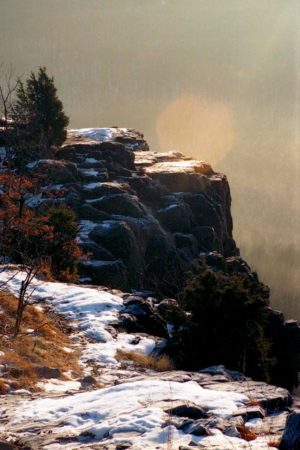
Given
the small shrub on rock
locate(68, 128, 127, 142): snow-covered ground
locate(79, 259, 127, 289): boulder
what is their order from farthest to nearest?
locate(68, 128, 127, 142): snow-covered ground → locate(79, 259, 127, 289): boulder → the small shrub on rock

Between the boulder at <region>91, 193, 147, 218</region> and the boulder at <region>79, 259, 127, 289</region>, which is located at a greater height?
the boulder at <region>91, 193, 147, 218</region>

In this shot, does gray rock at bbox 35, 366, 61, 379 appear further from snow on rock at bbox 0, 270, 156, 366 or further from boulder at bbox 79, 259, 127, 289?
boulder at bbox 79, 259, 127, 289

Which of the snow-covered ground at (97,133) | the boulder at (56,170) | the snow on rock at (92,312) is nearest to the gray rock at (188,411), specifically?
the snow on rock at (92,312)

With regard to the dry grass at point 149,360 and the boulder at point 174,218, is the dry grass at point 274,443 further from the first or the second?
the boulder at point 174,218

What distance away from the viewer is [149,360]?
16547mm

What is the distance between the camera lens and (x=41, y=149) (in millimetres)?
68438

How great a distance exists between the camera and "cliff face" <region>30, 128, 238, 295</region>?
5909cm

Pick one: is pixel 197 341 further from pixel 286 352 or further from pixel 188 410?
pixel 286 352

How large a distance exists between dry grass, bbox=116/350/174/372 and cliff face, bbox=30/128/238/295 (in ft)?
117

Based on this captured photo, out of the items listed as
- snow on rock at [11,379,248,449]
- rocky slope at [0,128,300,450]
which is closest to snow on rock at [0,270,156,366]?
rocky slope at [0,128,300,450]

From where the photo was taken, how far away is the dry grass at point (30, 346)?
12.9 m

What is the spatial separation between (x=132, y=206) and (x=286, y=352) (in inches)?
1531

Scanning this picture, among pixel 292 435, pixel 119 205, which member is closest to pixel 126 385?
pixel 292 435

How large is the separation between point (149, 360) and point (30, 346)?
12.3 ft
